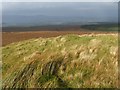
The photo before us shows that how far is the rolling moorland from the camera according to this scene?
543 inches

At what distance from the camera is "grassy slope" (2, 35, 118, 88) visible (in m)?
13.8

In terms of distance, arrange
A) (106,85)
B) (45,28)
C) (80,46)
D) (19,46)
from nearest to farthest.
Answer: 1. (106,85)
2. (80,46)
3. (19,46)
4. (45,28)

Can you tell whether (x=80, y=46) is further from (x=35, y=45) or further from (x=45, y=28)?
(x=45, y=28)

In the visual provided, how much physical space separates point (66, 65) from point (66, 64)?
4 centimetres

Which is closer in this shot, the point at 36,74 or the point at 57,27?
the point at 36,74

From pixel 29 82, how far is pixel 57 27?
3208 centimetres

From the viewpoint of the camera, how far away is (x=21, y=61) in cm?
1480

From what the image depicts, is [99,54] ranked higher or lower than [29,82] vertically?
higher

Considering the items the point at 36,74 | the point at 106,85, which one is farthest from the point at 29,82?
the point at 106,85

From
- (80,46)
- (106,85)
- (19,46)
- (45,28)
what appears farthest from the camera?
(45,28)

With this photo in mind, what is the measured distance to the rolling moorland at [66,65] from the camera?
543 inches

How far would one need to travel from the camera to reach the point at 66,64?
1438 cm

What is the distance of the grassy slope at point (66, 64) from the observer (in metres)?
13.8

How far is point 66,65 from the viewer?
14352mm
